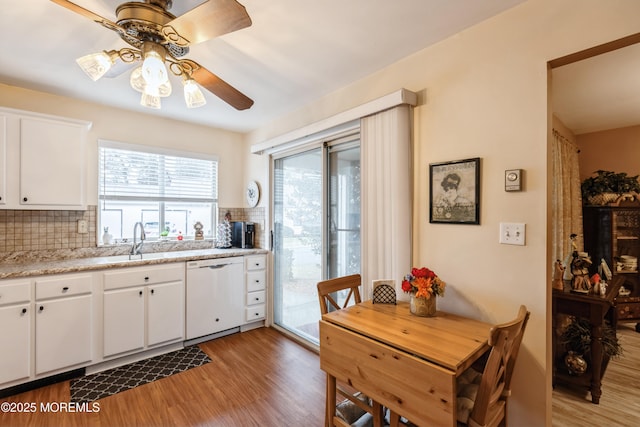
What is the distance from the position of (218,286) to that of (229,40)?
2.35 metres

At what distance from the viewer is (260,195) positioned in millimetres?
3707

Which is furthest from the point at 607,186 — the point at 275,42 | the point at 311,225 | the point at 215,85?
the point at 215,85

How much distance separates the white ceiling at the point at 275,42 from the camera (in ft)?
5.22

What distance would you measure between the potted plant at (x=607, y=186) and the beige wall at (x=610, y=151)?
0.18 metres

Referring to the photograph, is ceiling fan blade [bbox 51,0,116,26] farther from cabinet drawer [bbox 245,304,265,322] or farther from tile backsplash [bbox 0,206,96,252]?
cabinet drawer [bbox 245,304,265,322]

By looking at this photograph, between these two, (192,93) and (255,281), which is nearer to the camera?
(192,93)

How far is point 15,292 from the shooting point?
2.13 meters

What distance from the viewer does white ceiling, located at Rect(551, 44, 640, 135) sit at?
2117mm

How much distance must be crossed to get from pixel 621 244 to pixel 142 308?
5296mm

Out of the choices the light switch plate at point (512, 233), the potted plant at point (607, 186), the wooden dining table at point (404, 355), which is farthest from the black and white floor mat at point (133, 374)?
the potted plant at point (607, 186)

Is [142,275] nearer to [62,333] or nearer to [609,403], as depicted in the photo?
[62,333]

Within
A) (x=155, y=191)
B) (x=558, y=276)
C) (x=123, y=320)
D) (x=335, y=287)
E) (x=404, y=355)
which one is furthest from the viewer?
(x=155, y=191)

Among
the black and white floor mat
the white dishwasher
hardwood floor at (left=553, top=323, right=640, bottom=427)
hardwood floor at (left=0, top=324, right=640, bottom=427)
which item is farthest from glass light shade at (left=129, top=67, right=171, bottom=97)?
hardwood floor at (left=553, top=323, right=640, bottom=427)

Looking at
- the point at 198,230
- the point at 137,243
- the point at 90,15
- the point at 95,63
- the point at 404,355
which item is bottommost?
the point at 404,355
